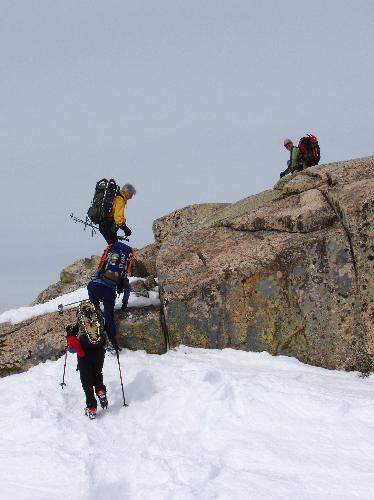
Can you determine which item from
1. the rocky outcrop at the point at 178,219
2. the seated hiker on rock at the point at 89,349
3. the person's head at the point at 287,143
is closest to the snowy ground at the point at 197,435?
the seated hiker on rock at the point at 89,349

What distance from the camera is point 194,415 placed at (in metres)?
9.04

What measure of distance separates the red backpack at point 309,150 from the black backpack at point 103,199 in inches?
309

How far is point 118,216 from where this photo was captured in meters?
13.1

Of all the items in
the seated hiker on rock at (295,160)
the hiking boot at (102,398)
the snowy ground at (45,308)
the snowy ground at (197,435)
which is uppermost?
the seated hiker on rock at (295,160)

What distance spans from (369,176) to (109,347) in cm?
886

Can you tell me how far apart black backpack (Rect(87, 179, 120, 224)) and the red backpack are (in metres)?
7.84

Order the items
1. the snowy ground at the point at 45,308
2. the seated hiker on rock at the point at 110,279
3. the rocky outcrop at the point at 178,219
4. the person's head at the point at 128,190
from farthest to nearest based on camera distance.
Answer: the rocky outcrop at the point at 178,219, the snowy ground at the point at 45,308, the person's head at the point at 128,190, the seated hiker on rock at the point at 110,279

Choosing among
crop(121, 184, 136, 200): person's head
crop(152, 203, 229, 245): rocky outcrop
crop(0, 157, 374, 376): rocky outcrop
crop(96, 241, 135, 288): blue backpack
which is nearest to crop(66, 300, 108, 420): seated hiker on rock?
crop(96, 241, 135, 288): blue backpack

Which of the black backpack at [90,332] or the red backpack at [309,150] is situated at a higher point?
the red backpack at [309,150]

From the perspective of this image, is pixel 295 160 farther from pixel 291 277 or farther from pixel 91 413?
pixel 91 413

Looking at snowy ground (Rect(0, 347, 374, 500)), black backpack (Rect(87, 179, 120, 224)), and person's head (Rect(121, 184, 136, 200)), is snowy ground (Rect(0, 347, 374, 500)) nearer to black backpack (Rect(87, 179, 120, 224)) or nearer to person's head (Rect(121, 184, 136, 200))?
black backpack (Rect(87, 179, 120, 224))

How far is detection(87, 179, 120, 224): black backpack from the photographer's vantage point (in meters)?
13.1

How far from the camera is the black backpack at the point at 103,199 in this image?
13.1 meters

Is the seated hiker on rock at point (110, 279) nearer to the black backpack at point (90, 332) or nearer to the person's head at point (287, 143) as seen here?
the black backpack at point (90, 332)
